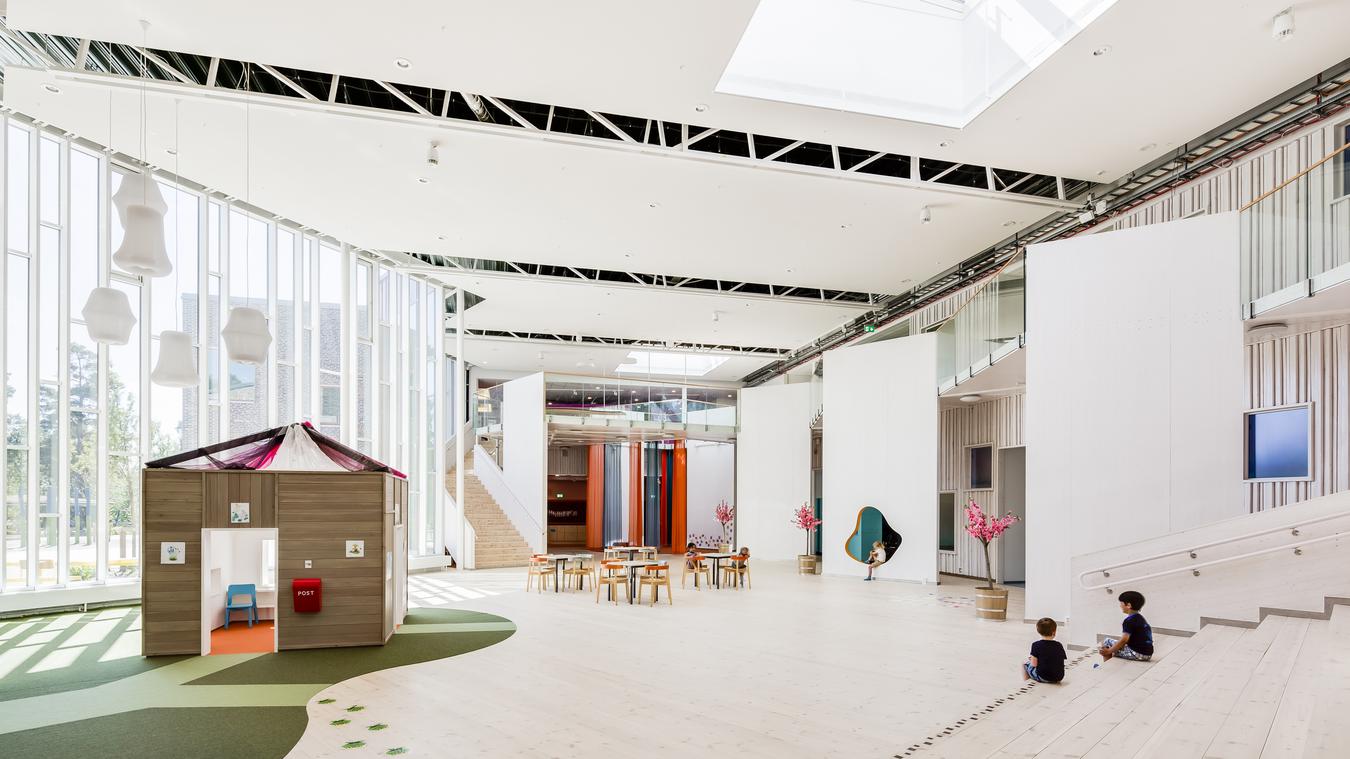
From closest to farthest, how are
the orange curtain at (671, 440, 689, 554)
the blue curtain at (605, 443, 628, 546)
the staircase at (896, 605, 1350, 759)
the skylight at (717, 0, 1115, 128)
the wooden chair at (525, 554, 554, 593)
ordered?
the staircase at (896, 605, 1350, 759), the skylight at (717, 0, 1115, 128), the wooden chair at (525, 554, 554, 593), the orange curtain at (671, 440, 689, 554), the blue curtain at (605, 443, 628, 546)

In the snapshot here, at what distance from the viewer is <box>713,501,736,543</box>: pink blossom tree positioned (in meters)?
22.3

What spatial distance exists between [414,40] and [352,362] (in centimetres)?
879

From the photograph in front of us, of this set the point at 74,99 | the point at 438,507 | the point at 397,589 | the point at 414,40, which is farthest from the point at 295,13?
the point at 438,507

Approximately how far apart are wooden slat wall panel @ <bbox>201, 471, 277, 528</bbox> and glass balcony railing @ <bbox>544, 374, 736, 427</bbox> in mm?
10366

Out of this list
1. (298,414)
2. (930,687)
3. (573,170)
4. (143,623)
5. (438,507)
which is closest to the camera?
(930,687)

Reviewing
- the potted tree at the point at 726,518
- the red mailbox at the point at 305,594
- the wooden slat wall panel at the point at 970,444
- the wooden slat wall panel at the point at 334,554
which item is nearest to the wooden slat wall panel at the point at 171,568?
the wooden slat wall panel at the point at 334,554

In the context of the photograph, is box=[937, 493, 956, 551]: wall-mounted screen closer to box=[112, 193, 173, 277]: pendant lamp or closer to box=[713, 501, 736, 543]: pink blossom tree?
box=[713, 501, 736, 543]: pink blossom tree

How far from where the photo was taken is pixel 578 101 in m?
8.82

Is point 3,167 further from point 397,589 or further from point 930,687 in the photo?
point 930,687

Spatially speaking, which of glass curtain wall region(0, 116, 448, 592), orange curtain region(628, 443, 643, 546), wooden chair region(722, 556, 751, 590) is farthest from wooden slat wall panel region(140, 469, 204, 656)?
orange curtain region(628, 443, 643, 546)

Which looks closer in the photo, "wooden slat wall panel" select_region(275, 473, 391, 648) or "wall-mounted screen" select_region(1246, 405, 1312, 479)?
"wooden slat wall panel" select_region(275, 473, 391, 648)

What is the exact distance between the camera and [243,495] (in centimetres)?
866

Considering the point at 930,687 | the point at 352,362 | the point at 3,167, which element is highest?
the point at 3,167

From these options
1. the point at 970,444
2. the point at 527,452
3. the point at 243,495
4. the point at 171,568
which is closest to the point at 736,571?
the point at 970,444
